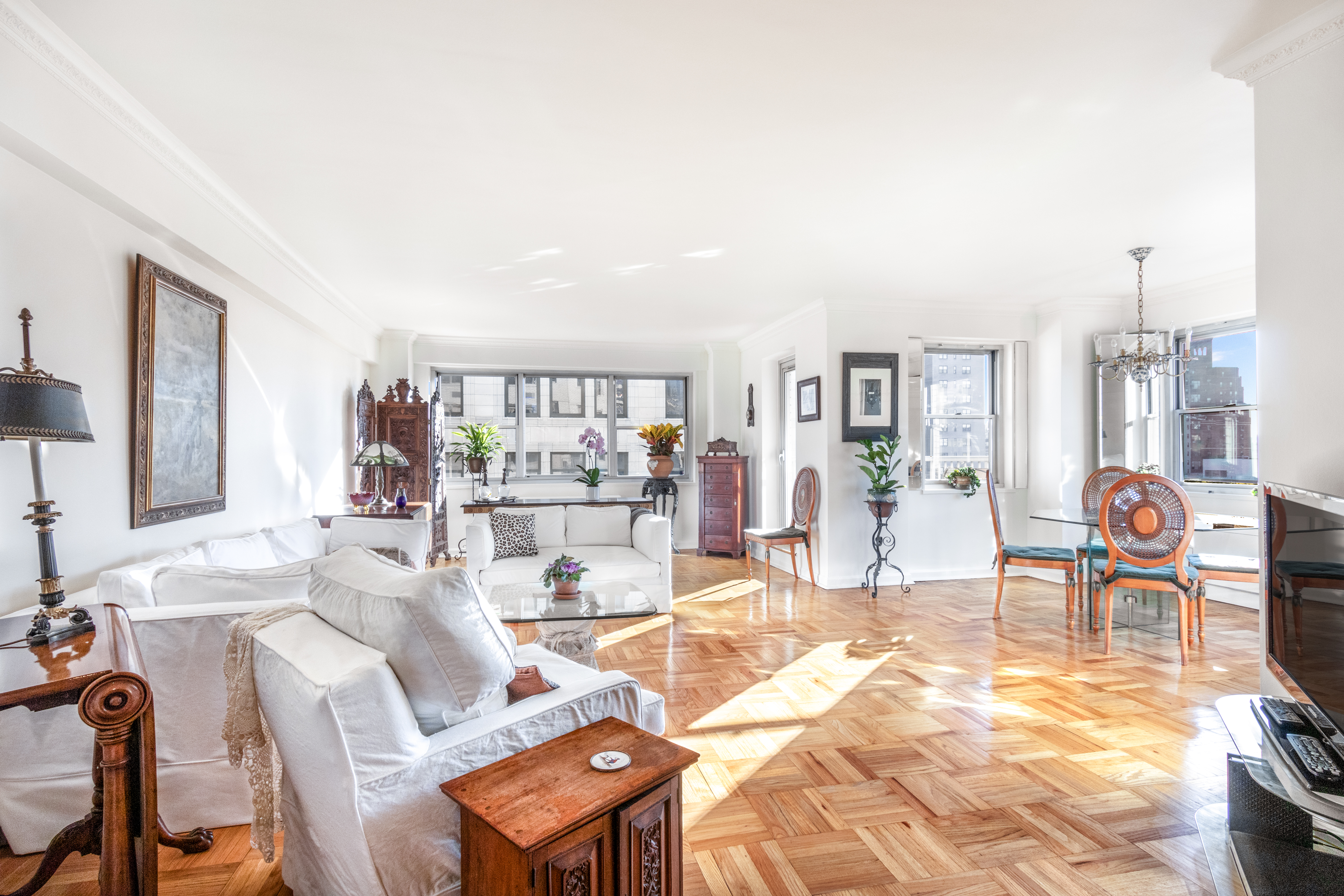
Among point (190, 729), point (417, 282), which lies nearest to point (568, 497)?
point (417, 282)

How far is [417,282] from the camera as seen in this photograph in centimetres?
503

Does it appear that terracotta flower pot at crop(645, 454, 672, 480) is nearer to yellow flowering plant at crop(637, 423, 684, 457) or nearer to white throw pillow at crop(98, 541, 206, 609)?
yellow flowering plant at crop(637, 423, 684, 457)

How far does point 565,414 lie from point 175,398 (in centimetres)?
485

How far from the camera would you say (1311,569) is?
5.39ft

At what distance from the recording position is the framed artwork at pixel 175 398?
2773mm

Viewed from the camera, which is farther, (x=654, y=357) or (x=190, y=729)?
(x=654, y=357)

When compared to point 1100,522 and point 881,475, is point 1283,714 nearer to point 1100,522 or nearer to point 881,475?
point 1100,522

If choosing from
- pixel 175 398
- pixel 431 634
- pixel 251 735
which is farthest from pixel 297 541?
pixel 431 634

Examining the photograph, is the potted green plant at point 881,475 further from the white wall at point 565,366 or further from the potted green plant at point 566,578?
the potted green plant at point 566,578

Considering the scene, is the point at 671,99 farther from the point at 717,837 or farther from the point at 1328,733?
the point at 1328,733

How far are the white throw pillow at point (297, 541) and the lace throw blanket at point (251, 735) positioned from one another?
190 cm

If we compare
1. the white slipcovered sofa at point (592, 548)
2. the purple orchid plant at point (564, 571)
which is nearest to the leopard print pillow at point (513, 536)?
the white slipcovered sofa at point (592, 548)

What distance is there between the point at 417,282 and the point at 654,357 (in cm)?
328

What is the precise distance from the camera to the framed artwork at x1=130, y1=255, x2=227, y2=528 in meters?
2.77
